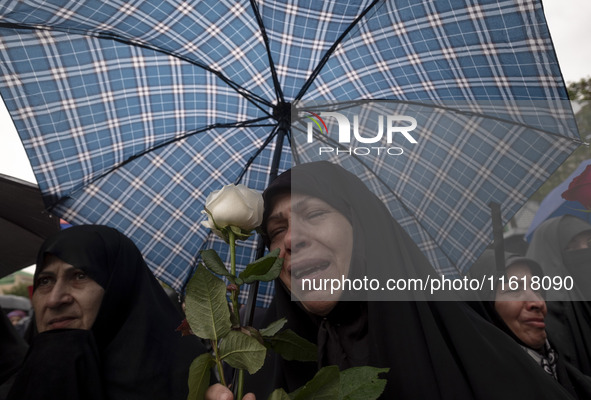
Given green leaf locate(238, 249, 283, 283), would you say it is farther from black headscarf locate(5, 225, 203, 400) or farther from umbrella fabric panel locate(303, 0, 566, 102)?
umbrella fabric panel locate(303, 0, 566, 102)

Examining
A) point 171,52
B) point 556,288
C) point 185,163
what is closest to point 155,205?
point 185,163

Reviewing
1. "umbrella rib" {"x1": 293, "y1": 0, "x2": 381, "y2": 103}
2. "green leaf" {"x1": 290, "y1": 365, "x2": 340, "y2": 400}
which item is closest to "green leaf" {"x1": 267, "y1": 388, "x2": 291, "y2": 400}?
"green leaf" {"x1": 290, "y1": 365, "x2": 340, "y2": 400}

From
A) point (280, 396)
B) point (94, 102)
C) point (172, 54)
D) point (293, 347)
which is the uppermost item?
point (172, 54)

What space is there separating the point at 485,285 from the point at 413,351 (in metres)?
1.85

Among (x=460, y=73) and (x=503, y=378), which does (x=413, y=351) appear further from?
A: (x=460, y=73)

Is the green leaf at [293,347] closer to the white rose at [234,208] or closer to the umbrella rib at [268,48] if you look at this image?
the white rose at [234,208]

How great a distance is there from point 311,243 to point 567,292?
9.53 ft

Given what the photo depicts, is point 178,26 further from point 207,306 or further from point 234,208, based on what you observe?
point 207,306

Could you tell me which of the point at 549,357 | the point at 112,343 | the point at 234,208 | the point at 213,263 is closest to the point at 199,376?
the point at 213,263

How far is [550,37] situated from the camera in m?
1.95

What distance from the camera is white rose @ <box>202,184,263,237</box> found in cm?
126

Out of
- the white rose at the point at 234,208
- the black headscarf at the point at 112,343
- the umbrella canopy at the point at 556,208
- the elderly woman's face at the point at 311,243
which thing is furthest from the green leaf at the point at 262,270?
the umbrella canopy at the point at 556,208

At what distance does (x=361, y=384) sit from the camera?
3.53 ft

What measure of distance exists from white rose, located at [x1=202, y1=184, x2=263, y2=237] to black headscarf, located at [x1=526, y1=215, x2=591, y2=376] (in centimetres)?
304
